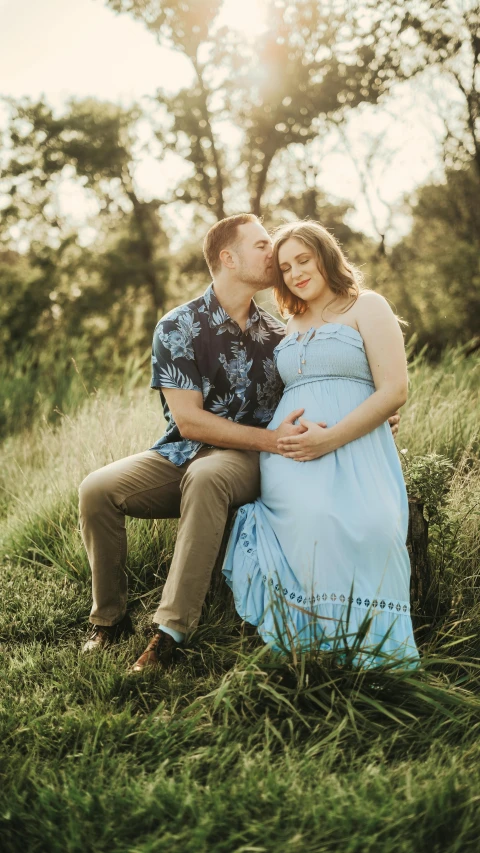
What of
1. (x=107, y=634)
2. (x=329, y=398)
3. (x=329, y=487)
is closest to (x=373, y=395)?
(x=329, y=398)

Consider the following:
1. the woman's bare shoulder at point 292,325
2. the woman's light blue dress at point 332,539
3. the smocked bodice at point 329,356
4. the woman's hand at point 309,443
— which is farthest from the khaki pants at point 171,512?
the woman's bare shoulder at point 292,325

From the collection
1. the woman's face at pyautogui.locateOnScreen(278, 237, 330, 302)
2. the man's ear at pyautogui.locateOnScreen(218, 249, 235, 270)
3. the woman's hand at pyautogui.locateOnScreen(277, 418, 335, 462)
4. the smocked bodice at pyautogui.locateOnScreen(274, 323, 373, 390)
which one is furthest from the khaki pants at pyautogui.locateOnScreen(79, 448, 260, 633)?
the man's ear at pyautogui.locateOnScreen(218, 249, 235, 270)

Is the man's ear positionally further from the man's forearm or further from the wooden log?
the wooden log

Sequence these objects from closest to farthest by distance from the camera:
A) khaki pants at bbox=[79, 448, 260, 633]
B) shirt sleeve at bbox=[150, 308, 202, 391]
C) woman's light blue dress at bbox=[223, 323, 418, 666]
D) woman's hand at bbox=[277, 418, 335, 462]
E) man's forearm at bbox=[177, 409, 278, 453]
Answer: woman's light blue dress at bbox=[223, 323, 418, 666], khaki pants at bbox=[79, 448, 260, 633], woman's hand at bbox=[277, 418, 335, 462], man's forearm at bbox=[177, 409, 278, 453], shirt sleeve at bbox=[150, 308, 202, 391]

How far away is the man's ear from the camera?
3355 mm

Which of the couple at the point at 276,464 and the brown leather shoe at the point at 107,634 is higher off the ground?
the couple at the point at 276,464

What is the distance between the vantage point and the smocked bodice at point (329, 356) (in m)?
2.97

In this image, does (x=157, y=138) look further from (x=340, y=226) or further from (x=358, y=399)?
(x=358, y=399)

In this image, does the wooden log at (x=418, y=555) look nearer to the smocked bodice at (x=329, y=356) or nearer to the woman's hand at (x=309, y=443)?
the woman's hand at (x=309, y=443)

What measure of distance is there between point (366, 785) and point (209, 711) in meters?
0.59

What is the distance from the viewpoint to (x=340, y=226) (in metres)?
20.2

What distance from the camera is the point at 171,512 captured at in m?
3.23

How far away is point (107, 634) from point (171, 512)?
2.01 feet

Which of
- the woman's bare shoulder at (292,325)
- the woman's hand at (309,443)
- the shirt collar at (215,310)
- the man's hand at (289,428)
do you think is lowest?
the woman's hand at (309,443)
